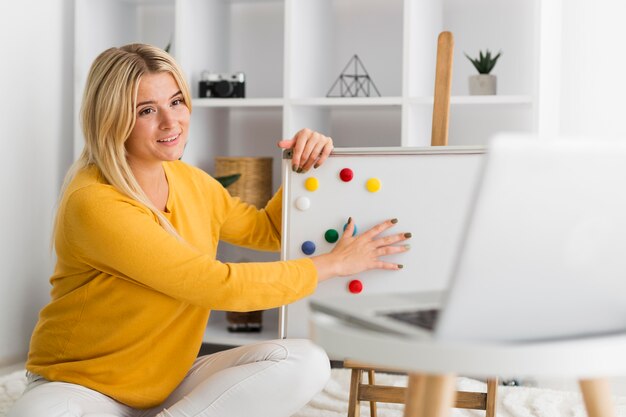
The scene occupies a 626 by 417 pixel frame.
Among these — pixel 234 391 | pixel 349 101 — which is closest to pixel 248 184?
pixel 349 101

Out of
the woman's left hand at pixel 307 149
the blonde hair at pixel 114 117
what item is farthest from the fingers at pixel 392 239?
the blonde hair at pixel 114 117

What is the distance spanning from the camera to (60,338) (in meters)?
1.76

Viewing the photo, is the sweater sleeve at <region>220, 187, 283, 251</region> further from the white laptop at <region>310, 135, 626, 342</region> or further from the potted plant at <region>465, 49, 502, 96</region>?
the white laptop at <region>310, 135, 626, 342</region>

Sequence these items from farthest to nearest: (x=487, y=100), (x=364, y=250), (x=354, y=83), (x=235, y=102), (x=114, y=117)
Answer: (x=354, y=83) < (x=235, y=102) < (x=487, y=100) < (x=364, y=250) < (x=114, y=117)

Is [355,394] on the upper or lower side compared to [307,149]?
lower

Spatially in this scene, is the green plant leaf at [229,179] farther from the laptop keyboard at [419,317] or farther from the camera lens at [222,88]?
the laptop keyboard at [419,317]

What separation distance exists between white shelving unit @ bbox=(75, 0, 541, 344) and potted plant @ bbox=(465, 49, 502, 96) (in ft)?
0.21

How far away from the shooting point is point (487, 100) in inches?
104

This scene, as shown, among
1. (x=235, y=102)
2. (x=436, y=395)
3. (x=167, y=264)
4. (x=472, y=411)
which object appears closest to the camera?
(x=436, y=395)

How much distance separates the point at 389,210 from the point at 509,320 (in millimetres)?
922

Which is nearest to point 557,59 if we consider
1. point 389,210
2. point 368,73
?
point 368,73

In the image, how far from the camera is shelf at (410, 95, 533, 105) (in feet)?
8.57

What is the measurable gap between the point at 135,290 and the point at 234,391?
30 cm

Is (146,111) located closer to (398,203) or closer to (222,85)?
(398,203)
